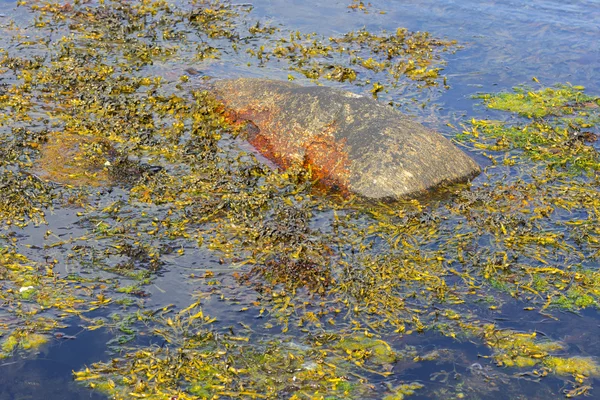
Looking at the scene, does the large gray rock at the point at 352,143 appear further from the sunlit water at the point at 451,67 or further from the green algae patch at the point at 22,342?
the green algae patch at the point at 22,342

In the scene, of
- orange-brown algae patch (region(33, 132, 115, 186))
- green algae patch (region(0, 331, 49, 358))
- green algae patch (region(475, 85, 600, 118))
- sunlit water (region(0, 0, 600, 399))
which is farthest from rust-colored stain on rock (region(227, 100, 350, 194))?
green algae patch (region(0, 331, 49, 358))

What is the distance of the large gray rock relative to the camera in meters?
9.40

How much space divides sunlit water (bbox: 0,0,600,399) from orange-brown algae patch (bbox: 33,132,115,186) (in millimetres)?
890

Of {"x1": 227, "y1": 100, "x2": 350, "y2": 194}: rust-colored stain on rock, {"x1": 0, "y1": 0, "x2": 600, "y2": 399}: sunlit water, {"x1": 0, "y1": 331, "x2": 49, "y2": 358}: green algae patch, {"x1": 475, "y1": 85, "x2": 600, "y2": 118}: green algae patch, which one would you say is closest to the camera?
{"x1": 0, "y1": 0, "x2": 600, "y2": 399}: sunlit water

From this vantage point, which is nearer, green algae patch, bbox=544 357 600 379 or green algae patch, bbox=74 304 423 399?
green algae patch, bbox=74 304 423 399

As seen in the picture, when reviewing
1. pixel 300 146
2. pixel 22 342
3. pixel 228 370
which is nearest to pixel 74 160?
pixel 300 146

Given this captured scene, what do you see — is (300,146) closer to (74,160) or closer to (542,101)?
(74,160)

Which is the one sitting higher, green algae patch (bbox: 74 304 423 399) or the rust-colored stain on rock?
the rust-colored stain on rock

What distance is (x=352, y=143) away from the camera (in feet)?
32.0

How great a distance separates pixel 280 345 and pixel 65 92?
708 centimetres

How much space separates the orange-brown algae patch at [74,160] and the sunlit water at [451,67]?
35.0 inches

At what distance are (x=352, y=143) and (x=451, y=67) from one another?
16.1ft

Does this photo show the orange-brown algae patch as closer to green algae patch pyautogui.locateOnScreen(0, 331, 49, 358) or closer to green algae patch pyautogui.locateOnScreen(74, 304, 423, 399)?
green algae patch pyautogui.locateOnScreen(0, 331, 49, 358)

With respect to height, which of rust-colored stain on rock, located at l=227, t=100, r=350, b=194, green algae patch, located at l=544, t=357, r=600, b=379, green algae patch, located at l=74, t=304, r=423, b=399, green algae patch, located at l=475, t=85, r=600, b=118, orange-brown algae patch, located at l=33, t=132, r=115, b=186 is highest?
green algae patch, located at l=475, t=85, r=600, b=118
